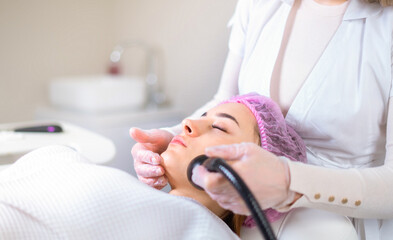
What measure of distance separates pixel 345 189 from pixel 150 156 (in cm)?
37

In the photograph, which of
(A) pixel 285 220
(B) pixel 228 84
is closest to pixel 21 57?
(B) pixel 228 84

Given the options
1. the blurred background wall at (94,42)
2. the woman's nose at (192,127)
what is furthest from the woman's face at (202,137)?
the blurred background wall at (94,42)

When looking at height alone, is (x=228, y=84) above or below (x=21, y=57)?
above

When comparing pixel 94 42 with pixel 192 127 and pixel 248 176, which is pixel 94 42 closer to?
pixel 192 127

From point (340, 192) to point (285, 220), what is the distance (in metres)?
0.12

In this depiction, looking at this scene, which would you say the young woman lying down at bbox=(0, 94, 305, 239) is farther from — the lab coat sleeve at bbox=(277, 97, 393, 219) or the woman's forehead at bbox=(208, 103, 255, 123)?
the lab coat sleeve at bbox=(277, 97, 393, 219)

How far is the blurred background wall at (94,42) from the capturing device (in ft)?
6.93

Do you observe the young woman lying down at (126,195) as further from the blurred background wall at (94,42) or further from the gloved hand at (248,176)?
the blurred background wall at (94,42)

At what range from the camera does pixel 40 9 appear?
2.51 metres

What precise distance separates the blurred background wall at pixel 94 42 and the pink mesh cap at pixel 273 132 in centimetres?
105

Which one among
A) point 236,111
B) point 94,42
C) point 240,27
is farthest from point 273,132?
point 94,42

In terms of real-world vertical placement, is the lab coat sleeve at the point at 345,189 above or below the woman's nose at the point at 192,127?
below

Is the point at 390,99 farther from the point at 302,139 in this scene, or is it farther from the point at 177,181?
the point at 177,181

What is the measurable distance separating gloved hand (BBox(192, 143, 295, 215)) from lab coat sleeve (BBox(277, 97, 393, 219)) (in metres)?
0.03
